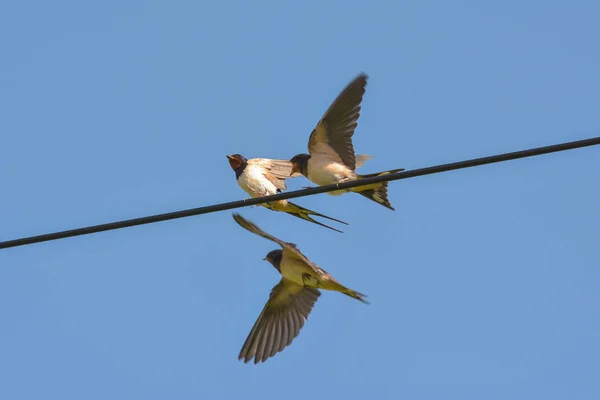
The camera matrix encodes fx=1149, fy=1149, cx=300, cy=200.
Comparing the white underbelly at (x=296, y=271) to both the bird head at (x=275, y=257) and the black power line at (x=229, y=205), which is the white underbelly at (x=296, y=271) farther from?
the black power line at (x=229, y=205)

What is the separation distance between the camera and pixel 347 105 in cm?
606

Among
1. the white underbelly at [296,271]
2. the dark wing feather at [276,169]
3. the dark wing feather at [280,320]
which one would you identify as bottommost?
the dark wing feather at [280,320]

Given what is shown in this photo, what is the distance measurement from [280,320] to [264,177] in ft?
2.82

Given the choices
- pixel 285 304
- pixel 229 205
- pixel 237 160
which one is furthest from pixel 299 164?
pixel 229 205

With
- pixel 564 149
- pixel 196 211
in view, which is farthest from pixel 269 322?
pixel 564 149

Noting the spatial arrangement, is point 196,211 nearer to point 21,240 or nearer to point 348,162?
point 21,240

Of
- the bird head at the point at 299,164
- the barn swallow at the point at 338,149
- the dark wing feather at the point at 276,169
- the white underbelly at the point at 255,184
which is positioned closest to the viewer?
the barn swallow at the point at 338,149

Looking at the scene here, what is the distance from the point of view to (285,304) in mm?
6938

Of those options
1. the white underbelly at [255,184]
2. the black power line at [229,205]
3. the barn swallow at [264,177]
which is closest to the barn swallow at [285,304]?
the barn swallow at [264,177]

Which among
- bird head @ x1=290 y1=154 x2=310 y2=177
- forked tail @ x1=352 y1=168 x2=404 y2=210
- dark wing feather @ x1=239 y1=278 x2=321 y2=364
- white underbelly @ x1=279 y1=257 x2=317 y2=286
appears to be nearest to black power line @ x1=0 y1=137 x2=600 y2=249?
forked tail @ x1=352 y1=168 x2=404 y2=210

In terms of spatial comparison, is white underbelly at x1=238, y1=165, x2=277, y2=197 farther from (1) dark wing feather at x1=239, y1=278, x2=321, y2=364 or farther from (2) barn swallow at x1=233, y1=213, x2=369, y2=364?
(1) dark wing feather at x1=239, y1=278, x2=321, y2=364

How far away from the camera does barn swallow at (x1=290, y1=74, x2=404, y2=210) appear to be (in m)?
6.06

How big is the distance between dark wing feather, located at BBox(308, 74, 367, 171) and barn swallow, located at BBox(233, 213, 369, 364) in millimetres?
631

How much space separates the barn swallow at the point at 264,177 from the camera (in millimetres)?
6389
